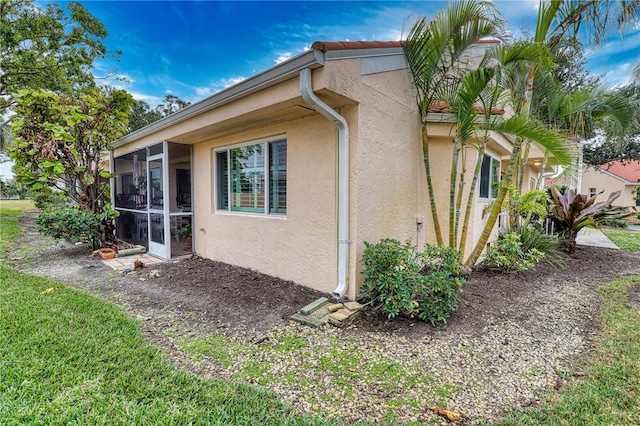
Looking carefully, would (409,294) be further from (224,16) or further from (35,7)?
(35,7)

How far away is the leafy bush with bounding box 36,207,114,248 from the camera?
292 inches

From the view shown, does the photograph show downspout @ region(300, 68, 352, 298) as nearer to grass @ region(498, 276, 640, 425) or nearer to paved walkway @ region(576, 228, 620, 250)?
grass @ region(498, 276, 640, 425)

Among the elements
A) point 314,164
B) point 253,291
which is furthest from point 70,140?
point 314,164

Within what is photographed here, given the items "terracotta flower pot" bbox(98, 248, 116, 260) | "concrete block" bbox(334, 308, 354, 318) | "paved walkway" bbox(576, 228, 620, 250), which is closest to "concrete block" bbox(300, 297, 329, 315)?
"concrete block" bbox(334, 308, 354, 318)

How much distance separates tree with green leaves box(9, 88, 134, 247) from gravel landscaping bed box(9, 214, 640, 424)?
330 cm

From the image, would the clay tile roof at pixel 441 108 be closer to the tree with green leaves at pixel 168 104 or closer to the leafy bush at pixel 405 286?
the leafy bush at pixel 405 286

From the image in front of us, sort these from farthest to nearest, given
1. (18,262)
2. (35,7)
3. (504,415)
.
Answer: (35,7)
(18,262)
(504,415)

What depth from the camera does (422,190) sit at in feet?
19.1

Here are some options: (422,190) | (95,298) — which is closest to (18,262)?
(95,298)

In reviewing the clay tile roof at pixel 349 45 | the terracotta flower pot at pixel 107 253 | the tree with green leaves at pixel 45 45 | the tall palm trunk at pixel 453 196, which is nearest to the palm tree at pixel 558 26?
the tall palm trunk at pixel 453 196

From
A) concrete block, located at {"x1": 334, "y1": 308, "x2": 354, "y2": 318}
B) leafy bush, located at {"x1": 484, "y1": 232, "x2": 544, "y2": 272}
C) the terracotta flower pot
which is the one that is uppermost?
leafy bush, located at {"x1": 484, "y1": 232, "x2": 544, "y2": 272}

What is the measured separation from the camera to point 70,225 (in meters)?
7.47

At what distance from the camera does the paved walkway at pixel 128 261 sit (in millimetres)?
6539

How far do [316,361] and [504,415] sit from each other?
1.62m
